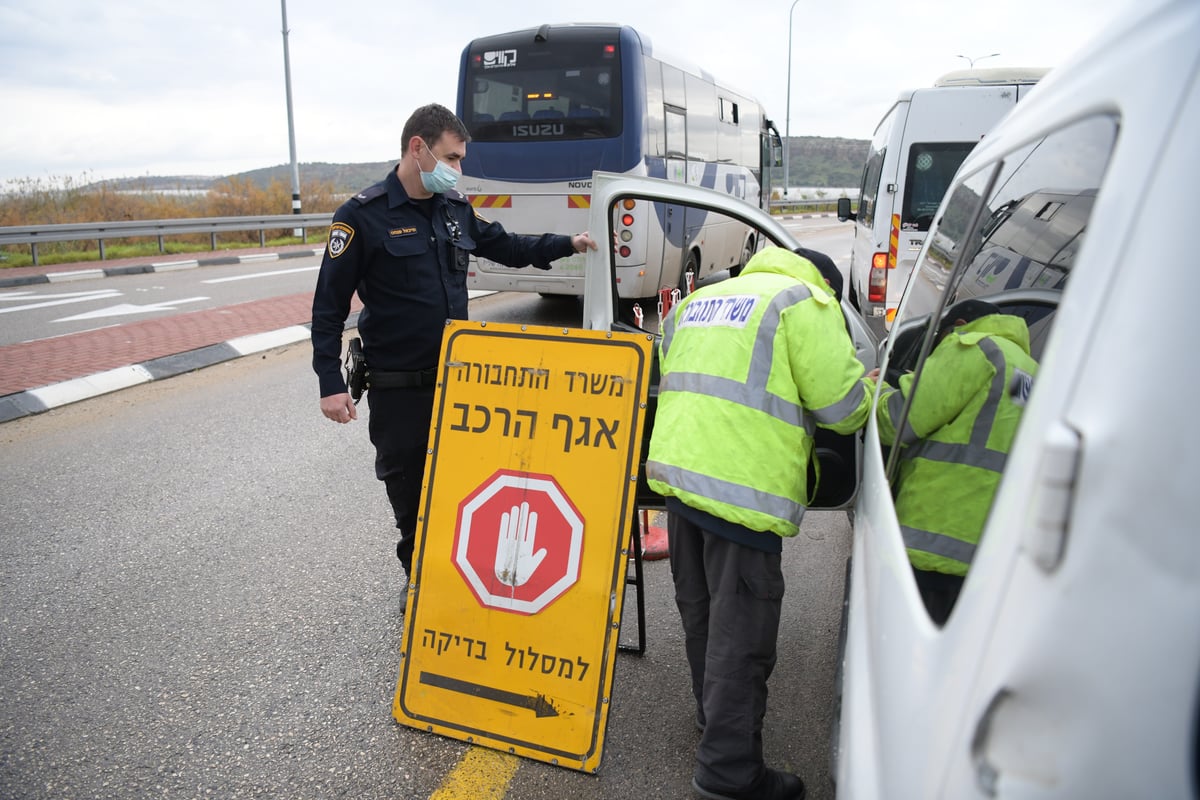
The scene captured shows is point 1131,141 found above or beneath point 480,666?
above

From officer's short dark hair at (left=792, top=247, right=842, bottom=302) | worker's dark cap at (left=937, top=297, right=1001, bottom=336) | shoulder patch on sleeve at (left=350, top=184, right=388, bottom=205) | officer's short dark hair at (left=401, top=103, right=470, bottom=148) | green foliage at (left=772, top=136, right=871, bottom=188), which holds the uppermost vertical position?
green foliage at (left=772, top=136, right=871, bottom=188)

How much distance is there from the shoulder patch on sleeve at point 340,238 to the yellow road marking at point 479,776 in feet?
5.96

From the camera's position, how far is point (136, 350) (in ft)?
26.5

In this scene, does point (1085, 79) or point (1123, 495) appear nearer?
point (1123, 495)

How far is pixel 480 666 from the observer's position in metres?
2.64

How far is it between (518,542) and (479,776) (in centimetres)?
69

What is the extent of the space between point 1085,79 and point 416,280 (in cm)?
257

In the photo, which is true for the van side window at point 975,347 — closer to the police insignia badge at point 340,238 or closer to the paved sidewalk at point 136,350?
the police insignia badge at point 340,238

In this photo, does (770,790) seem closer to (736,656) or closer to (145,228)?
(736,656)

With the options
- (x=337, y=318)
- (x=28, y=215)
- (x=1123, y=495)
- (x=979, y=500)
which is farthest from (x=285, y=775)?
(x=28, y=215)

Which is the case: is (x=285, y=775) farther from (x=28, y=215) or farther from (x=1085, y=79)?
(x=28, y=215)

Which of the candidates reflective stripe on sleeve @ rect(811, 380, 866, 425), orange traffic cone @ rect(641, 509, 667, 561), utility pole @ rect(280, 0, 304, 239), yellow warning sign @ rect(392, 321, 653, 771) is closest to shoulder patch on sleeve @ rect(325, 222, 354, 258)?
yellow warning sign @ rect(392, 321, 653, 771)

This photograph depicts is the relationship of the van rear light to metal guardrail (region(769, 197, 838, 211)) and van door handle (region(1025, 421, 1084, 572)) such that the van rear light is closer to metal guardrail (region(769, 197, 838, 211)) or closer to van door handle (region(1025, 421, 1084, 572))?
van door handle (region(1025, 421, 1084, 572))

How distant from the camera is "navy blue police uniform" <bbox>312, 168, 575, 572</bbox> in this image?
323 centimetres
